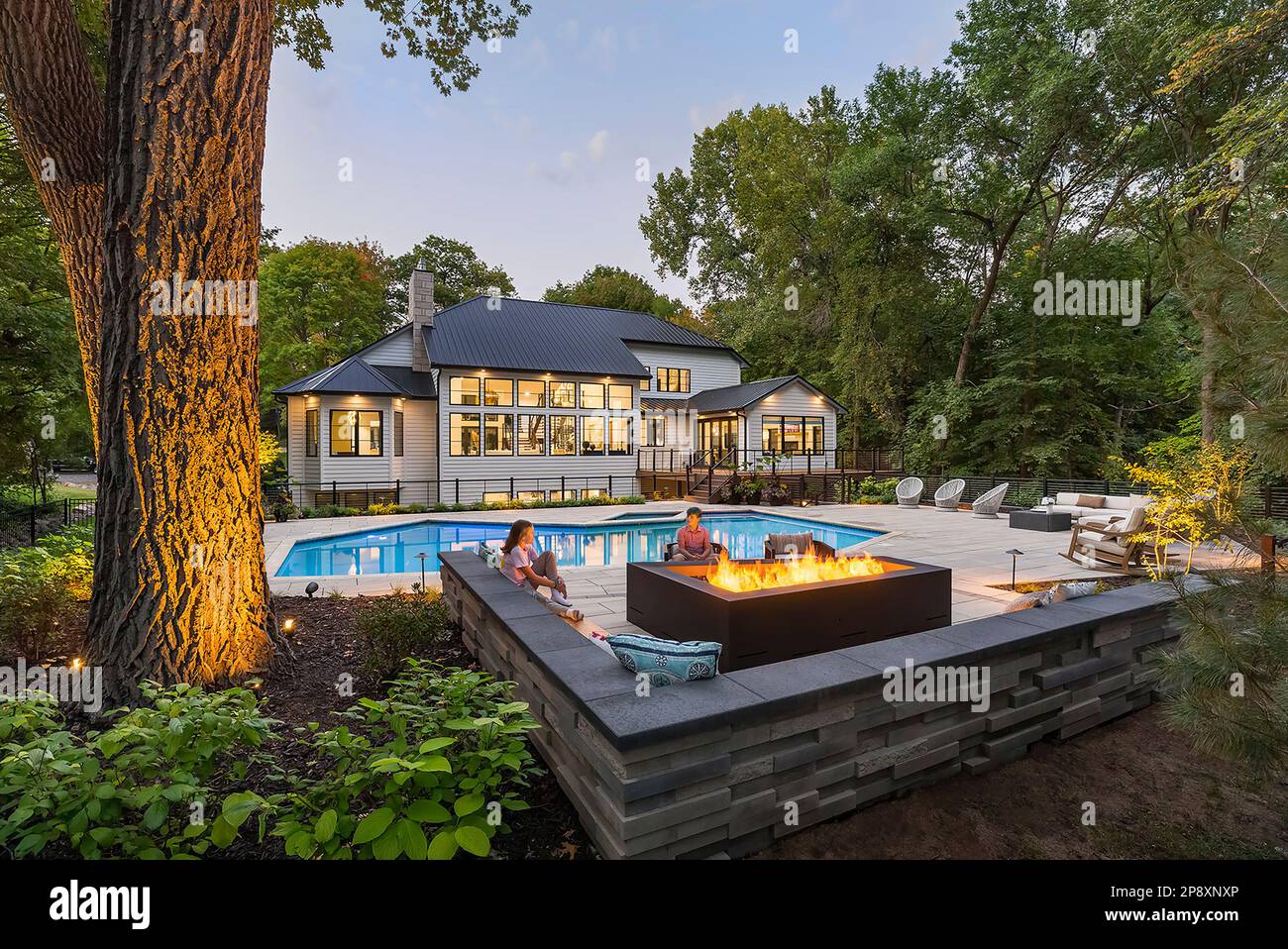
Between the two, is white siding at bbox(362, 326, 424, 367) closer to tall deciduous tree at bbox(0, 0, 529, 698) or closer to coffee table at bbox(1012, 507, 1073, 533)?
tall deciduous tree at bbox(0, 0, 529, 698)

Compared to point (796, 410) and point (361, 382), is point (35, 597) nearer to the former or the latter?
point (361, 382)

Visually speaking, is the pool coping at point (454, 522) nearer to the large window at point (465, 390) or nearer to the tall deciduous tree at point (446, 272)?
the large window at point (465, 390)

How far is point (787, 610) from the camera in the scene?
14.3ft

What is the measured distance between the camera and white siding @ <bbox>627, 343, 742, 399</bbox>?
25234 mm

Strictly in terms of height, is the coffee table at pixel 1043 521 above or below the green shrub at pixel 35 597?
below

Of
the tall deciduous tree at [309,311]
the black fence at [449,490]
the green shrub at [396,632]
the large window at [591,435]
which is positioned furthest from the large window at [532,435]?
the green shrub at [396,632]

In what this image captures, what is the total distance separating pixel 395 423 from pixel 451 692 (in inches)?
752

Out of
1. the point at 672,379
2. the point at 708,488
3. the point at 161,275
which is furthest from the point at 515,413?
the point at 161,275

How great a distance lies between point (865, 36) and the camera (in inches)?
859

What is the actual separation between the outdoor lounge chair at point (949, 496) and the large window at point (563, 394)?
41.7 ft

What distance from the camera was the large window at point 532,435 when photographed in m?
20.9

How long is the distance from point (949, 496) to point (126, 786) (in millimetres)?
19345
